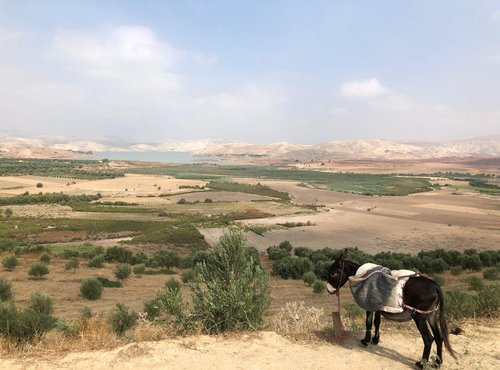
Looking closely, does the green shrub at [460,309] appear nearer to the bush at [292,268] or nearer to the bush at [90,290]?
the bush at [90,290]

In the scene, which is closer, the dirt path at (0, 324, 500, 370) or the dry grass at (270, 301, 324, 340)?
the dirt path at (0, 324, 500, 370)

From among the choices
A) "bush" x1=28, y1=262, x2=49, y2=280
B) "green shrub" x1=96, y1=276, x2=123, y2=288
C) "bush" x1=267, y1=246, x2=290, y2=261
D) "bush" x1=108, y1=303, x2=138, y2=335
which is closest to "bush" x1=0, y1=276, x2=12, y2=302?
"green shrub" x1=96, y1=276, x2=123, y2=288

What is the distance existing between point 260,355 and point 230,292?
177 cm

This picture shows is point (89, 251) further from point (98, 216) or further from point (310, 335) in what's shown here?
point (310, 335)

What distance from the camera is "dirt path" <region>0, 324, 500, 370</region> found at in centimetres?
713

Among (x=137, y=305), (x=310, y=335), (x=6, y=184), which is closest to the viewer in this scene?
(x=310, y=335)

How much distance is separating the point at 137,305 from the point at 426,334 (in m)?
15.1

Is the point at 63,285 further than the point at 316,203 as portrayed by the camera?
No

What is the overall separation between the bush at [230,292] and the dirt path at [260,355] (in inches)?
18.8

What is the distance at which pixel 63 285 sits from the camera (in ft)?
76.5

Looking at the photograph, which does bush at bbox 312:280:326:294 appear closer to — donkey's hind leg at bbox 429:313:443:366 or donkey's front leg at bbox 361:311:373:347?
donkey's front leg at bbox 361:311:373:347

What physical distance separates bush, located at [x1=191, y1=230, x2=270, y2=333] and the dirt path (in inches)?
18.8

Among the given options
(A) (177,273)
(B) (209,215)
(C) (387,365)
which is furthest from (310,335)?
(B) (209,215)

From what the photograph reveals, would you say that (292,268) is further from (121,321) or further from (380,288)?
(380,288)
